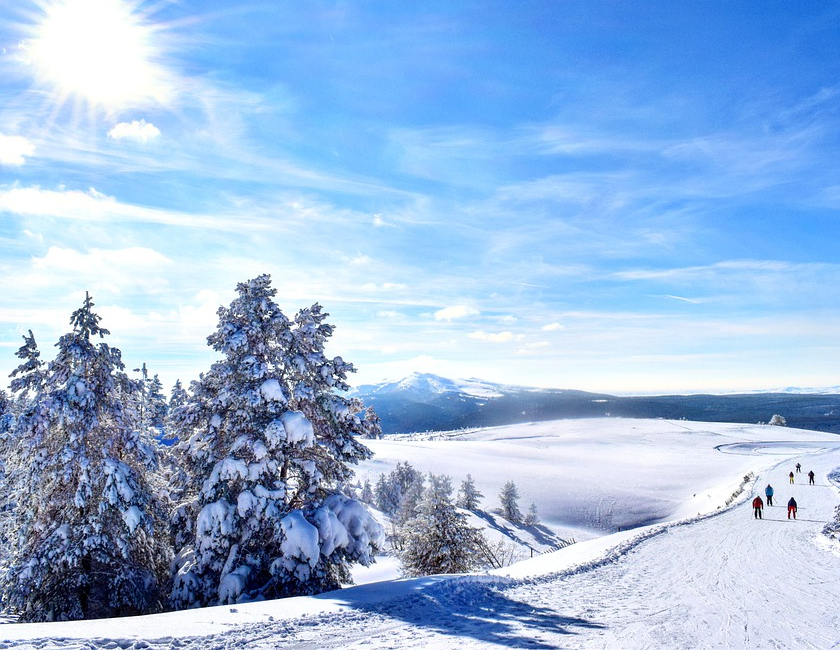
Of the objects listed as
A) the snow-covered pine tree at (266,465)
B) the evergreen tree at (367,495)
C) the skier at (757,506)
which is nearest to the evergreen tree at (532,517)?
the evergreen tree at (367,495)

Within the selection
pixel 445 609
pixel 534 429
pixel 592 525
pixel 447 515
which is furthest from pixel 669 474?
pixel 534 429

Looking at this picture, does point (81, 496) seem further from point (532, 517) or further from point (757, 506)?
point (532, 517)

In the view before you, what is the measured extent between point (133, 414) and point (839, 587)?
2045 centimetres

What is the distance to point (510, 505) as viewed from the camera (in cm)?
6669

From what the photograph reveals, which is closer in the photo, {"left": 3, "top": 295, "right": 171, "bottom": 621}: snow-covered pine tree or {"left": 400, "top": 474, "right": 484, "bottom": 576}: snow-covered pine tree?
{"left": 3, "top": 295, "right": 171, "bottom": 621}: snow-covered pine tree

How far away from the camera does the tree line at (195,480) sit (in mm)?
13086

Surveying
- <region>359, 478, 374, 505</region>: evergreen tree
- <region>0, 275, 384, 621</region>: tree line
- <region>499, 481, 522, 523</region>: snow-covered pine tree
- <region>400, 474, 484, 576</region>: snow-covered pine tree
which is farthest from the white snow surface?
<region>359, 478, 374, 505</region>: evergreen tree

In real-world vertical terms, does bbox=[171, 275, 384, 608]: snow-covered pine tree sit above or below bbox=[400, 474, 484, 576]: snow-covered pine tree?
above

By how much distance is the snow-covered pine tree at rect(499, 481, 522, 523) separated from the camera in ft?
215

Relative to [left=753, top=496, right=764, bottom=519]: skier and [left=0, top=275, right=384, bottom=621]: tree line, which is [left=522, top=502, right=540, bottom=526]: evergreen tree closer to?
[left=753, top=496, right=764, bottom=519]: skier

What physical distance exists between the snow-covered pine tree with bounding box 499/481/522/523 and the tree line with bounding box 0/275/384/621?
55.7m

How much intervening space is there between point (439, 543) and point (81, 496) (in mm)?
15164

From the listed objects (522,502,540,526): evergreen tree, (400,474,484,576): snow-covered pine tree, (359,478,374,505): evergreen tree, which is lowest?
(359,478,374,505): evergreen tree

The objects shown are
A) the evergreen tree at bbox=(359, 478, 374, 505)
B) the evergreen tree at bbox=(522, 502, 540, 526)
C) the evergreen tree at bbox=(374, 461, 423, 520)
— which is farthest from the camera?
the evergreen tree at bbox=(359, 478, 374, 505)
